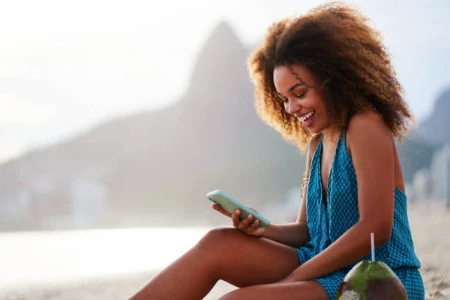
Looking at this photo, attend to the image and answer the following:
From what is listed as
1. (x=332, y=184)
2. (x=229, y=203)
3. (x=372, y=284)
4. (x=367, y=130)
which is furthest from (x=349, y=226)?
(x=372, y=284)

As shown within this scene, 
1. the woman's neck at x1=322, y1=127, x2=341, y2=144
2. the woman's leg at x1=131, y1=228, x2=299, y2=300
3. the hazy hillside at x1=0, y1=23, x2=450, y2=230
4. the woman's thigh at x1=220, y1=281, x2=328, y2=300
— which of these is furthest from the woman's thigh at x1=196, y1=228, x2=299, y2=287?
the hazy hillside at x1=0, y1=23, x2=450, y2=230

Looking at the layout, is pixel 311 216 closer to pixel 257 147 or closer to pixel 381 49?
pixel 381 49

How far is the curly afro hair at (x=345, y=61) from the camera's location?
274 centimetres

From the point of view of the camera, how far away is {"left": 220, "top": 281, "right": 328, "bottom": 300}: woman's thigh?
2471 mm

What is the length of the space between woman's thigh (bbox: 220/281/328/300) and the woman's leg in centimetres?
27

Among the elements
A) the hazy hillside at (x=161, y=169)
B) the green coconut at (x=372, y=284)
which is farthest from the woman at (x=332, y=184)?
the hazy hillside at (x=161, y=169)

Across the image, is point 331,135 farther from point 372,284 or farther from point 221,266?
point 372,284

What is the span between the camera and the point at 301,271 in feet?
8.63

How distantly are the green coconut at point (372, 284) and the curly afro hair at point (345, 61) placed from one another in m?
0.83

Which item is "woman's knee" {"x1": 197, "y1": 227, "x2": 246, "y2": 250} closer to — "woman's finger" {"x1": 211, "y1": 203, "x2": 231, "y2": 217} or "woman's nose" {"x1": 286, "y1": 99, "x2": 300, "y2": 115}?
"woman's finger" {"x1": 211, "y1": 203, "x2": 231, "y2": 217}

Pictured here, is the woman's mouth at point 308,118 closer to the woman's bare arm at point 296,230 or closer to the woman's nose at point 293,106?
the woman's nose at point 293,106

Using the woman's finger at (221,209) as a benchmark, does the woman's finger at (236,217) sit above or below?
below

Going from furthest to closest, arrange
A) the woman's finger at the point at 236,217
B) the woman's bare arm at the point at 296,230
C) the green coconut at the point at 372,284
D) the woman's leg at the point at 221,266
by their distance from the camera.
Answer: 1. the woman's bare arm at the point at 296,230
2. the woman's finger at the point at 236,217
3. the woman's leg at the point at 221,266
4. the green coconut at the point at 372,284

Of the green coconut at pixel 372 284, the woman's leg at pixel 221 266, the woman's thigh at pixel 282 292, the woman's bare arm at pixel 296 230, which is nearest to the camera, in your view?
the green coconut at pixel 372 284
